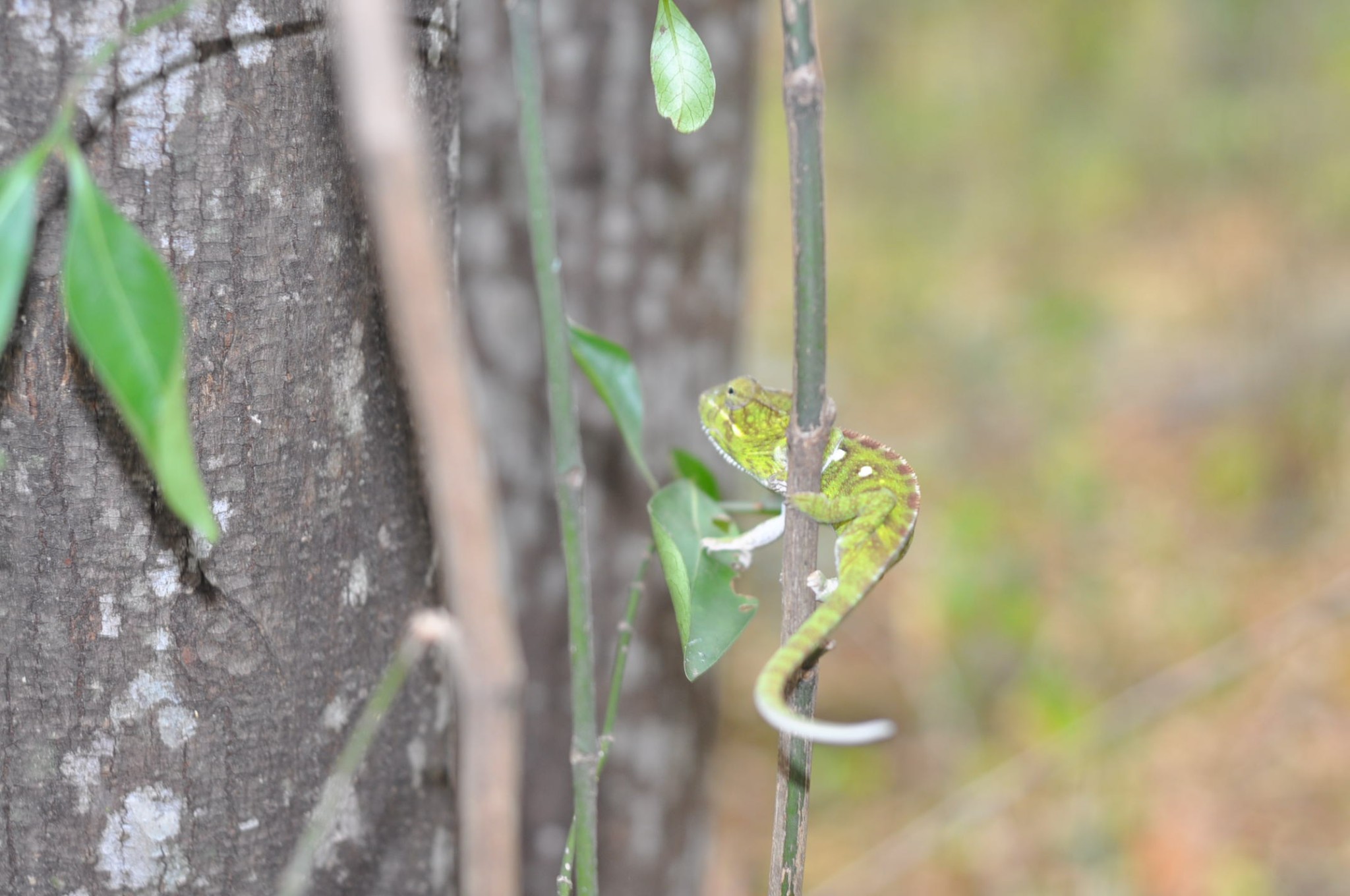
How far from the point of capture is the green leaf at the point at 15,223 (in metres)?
0.70

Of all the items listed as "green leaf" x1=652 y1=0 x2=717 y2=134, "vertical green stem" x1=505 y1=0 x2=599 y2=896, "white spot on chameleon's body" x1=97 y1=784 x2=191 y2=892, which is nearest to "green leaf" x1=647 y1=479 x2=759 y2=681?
"vertical green stem" x1=505 y1=0 x2=599 y2=896

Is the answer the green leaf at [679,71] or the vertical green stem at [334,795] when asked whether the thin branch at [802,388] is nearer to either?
the green leaf at [679,71]

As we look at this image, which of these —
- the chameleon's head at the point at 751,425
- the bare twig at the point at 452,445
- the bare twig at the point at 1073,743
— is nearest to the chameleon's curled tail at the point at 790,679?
the bare twig at the point at 452,445

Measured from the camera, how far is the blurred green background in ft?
12.5

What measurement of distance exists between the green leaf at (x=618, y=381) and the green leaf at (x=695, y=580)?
A: 0.27 ft

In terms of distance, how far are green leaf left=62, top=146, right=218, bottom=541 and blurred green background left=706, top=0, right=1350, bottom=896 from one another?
96.7 inches

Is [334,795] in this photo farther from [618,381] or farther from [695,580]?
[618,381]

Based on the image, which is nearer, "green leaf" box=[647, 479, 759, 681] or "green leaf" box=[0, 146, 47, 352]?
"green leaf" box=[0, 146, 47, 352]

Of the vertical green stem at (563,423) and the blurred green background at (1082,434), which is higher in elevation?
the vertical green stem at (563,423)

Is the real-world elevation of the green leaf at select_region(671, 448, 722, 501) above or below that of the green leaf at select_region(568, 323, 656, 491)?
below

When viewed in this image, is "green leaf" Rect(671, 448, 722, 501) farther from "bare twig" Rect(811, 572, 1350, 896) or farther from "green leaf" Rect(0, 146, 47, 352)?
"bare twig" Rect(811, 572, 1350, 896)

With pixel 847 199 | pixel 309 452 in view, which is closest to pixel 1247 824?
pixel 309 452

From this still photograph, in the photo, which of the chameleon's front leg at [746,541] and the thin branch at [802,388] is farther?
the chameleon's front leg at [746,541]

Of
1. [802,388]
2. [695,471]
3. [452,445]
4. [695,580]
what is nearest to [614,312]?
[695,471]
